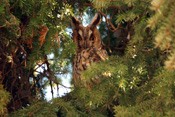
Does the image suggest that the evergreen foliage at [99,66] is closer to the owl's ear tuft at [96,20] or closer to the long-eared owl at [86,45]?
the long-eared owl at [86,45]

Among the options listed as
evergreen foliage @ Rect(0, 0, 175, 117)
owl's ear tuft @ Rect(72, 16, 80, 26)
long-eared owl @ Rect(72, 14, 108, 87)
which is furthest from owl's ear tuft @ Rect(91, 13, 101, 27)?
evergreen foliage @ Rect(0, 0, 175, 117)

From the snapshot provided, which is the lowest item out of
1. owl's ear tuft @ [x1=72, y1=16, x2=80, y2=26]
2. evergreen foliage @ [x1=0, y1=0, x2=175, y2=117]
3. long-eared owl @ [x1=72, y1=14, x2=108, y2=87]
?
evergreen foliage @ [x1=0, y1=0, x2=175, y2=117]

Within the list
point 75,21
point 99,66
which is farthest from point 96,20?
point 99,66

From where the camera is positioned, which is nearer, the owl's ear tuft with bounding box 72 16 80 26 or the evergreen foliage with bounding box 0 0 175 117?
the evergreen foliage with bounding box 0 0 175 117

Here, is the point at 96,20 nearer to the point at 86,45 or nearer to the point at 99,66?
the point at 86,45

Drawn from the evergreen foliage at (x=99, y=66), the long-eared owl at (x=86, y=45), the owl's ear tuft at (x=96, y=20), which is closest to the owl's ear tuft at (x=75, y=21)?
the long-eared owl at (x=86, y=45)

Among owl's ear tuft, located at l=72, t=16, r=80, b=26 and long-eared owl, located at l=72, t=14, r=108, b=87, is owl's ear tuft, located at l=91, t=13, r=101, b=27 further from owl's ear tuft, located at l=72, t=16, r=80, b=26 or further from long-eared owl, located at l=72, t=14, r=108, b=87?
owl's ear tuft, located at l=72, t=16, r=80, b=26

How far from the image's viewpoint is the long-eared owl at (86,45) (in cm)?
182

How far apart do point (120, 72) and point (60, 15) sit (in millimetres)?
590

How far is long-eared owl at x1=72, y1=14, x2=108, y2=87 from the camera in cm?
182

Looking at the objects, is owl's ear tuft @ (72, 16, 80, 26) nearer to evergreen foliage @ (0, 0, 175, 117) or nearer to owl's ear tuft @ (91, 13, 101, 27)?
owl's ear tuft @ (91, 13, 101, 27)

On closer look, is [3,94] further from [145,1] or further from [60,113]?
[145,1]

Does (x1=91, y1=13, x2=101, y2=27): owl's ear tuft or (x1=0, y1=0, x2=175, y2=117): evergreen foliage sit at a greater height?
(x1=91, y1=13, x2=101, y2=27): owl's ear tuft

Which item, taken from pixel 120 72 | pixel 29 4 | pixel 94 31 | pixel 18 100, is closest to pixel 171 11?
pixel 120 72
